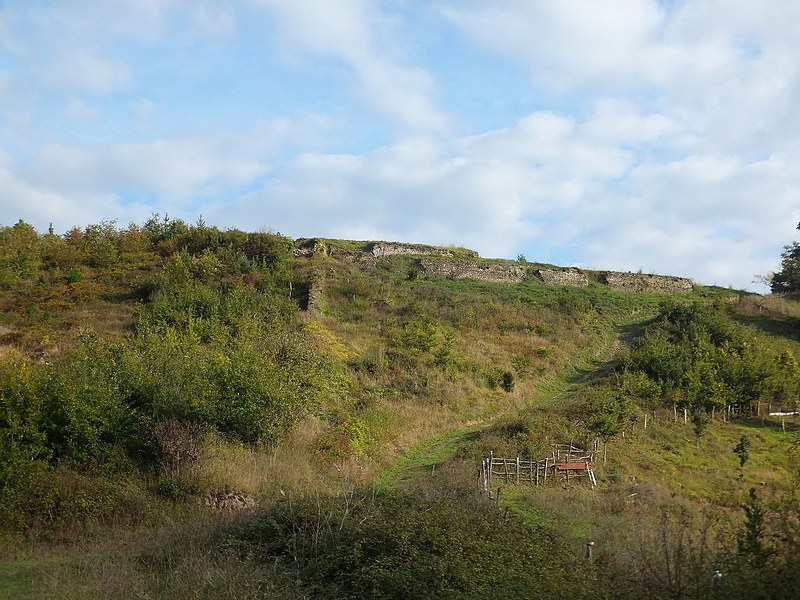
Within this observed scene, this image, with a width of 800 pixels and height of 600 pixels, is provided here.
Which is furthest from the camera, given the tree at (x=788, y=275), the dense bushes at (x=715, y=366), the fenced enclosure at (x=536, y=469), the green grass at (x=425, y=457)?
the tree at (x=788, y=275)

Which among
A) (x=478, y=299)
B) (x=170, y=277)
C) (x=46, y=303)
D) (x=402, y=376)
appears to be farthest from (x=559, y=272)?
(x=46, y=303)

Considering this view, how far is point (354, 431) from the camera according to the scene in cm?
1605

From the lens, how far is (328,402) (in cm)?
1752

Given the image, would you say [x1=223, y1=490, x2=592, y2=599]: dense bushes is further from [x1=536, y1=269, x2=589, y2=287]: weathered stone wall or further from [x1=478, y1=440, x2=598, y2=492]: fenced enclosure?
[x1=536, y1=269, x2=589, y2=287]: weathered stone wall

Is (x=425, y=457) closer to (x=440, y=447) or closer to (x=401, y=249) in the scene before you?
(x=440, y=447)

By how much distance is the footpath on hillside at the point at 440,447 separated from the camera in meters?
14.6

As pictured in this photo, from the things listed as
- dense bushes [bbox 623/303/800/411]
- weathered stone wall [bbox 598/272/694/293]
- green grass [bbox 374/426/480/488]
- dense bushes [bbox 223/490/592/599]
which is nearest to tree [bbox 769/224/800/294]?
weathered stone wall [bbox 598/272/694/293]

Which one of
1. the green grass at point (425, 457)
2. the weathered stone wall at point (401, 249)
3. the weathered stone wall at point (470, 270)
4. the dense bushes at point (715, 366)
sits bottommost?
the green grass at point (425, 457)

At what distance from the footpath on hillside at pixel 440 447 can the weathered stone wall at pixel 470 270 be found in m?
16.5

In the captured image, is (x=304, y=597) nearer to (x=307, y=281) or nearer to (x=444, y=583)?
(x=444, y=583)

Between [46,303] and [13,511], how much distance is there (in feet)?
55.2

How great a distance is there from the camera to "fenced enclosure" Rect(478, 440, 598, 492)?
14.5 metres

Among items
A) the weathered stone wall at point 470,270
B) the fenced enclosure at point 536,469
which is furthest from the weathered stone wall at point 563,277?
the fenced enclosure at point 536,469

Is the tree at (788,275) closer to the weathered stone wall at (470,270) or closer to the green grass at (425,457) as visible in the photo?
the weathered stone wall at (470,270)
